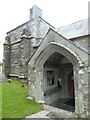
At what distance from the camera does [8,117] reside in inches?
358

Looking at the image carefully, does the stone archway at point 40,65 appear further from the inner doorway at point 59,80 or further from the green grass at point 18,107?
the inner doorway at point 59,80

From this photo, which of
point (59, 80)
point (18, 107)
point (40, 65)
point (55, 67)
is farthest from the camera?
point (59, 80)

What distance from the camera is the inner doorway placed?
1365cm

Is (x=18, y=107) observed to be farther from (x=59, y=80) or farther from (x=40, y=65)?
(x=59, y=80)

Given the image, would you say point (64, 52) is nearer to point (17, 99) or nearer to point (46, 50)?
point (46, 50)

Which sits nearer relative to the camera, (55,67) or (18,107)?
(18,107)

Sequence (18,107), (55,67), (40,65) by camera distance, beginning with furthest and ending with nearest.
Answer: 1. (55,67)
2. (40,65)
3. (18,107)

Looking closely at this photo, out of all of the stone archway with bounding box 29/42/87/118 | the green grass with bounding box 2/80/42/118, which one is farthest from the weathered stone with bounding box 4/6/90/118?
the green grass with bounding box 2/80/42/118

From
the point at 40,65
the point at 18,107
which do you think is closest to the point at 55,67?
the point at 40,65

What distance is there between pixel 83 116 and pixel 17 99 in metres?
6.18

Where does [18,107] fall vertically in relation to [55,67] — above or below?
below

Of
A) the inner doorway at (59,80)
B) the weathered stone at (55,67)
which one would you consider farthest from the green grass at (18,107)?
the inner doorway at (59,80)

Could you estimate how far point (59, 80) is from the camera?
50.0 feet

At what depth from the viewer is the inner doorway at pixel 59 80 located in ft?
44.8
